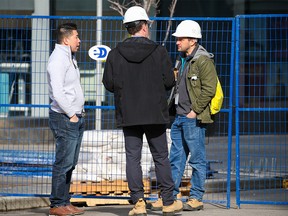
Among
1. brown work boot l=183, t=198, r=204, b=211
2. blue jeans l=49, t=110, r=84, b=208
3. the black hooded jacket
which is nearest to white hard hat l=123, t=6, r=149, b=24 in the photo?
the black hooded jacket

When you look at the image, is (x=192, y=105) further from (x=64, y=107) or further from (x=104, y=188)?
(x=104, y=188)

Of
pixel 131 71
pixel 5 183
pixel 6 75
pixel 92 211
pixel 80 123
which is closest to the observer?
pixel 131 71

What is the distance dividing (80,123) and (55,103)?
32 cm

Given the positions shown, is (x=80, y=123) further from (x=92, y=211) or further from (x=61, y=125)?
(x=92, y=211)

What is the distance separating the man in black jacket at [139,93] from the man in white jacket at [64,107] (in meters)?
0.44

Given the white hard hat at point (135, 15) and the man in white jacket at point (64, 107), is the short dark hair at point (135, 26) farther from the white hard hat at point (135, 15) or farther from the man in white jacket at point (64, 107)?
the man in white jacket at point (64, 107)

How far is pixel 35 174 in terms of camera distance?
10422 millimetres

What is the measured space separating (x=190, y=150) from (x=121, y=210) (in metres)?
1.07

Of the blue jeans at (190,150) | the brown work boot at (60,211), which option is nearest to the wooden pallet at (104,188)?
the blue jeans at (190,150)

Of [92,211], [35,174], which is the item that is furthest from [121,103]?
[35,174]

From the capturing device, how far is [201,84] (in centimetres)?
844

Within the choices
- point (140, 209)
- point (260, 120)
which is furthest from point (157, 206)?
point (260, 120)

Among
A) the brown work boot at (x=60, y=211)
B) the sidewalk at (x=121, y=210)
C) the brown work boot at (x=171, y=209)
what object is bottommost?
the sidewalk at (x=121, y=210)

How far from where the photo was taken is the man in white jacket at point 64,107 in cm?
803
